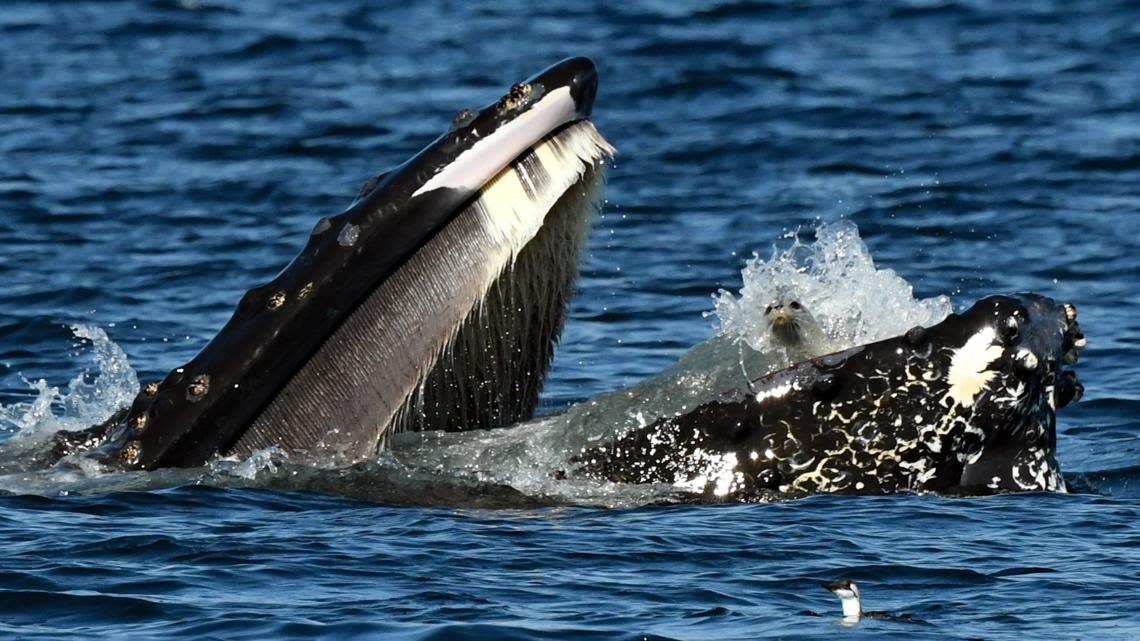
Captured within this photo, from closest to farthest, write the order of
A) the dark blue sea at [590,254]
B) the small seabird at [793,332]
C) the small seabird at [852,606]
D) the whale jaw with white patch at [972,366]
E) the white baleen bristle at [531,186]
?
1. the small seabird at [852,606]
2. the dark blue sea at [590,254]
3. the whale jaw with white patch at [972,366]
4. the white baleen bristle at [531,186]
5. the small seabird at [793,332]

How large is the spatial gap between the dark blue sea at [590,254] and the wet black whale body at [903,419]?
13 cm

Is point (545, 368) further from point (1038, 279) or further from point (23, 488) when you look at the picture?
point (1038, 279)

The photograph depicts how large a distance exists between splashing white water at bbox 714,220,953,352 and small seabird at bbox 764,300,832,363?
0.05m

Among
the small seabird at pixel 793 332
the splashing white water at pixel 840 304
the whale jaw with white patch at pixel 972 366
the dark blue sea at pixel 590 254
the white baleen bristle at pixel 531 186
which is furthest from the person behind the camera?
the splashing white water at pixel 840 304

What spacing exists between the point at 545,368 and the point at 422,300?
769mm

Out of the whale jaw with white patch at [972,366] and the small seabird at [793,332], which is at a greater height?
the small seabird at [793,332]

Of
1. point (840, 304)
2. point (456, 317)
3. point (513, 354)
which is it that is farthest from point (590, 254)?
point (456, 317)

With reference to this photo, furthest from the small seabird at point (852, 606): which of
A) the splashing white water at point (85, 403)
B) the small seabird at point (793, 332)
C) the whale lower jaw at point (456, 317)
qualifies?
the splashing white water at point (85, 403)

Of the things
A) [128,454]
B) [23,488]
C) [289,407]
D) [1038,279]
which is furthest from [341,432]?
[1038,279]

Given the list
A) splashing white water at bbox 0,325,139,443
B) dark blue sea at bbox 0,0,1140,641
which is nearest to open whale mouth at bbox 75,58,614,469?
dark blue sea at bbox 0,0,1140,641

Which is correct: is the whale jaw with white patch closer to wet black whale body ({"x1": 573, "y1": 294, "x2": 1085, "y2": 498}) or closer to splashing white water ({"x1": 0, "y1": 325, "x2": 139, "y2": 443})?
wet black whale body ({"x1": 573, "y1": 294, "x2": 1085, "y2": 498})

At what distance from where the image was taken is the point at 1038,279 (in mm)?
15094

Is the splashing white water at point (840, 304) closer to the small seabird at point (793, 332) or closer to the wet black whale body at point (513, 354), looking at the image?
the small seabird at point (793, 332)

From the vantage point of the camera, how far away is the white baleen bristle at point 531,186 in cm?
786
